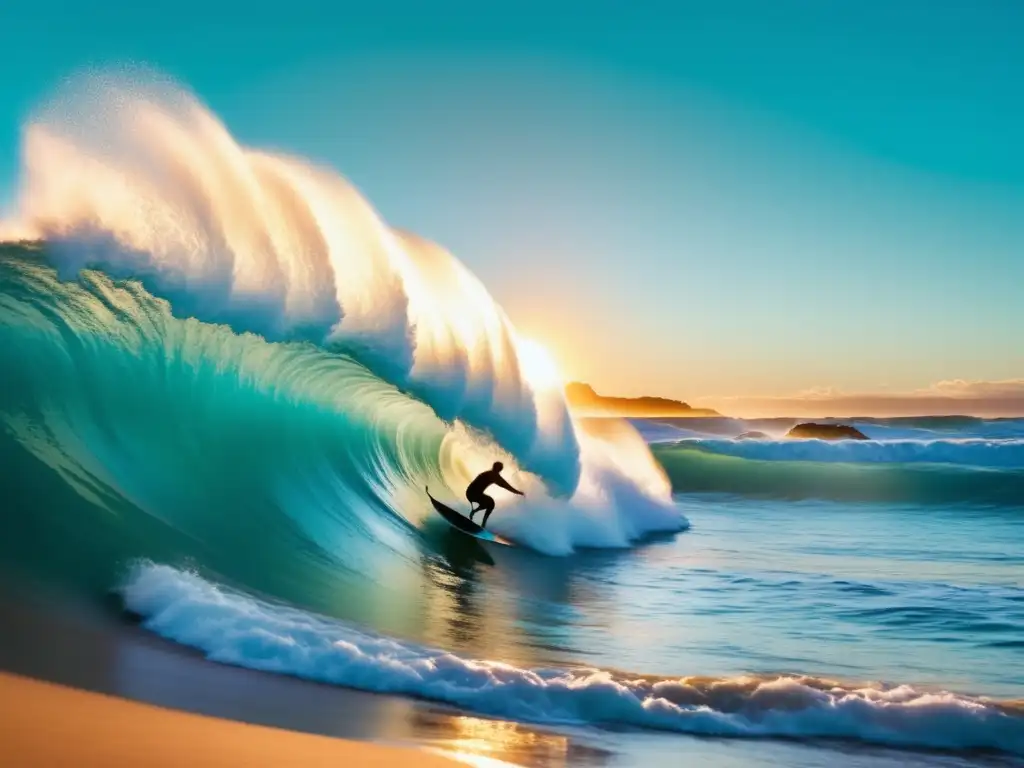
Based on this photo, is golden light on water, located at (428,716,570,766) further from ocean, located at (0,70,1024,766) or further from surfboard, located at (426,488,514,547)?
surfboard, located at (426,488,514,547)

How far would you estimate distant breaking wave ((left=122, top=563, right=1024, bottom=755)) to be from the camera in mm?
4254

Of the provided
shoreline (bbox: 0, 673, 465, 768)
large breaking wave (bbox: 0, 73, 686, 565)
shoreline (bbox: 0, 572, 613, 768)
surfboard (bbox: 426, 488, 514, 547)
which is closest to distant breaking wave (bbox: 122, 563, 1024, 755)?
shoreline (bbox: 0, 572, 613, 768)

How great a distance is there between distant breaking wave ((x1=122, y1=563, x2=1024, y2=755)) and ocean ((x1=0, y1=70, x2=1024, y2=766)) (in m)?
0.02

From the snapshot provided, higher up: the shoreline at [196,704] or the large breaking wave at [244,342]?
the large breaking wave at [244,342]

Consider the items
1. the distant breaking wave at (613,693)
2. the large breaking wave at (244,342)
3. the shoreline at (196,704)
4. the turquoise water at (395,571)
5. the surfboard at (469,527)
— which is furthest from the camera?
the surfboard at (469,527)

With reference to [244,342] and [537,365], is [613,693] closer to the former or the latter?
[244,342]

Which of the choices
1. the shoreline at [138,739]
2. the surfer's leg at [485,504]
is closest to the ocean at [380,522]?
the surfer's leg at [485,504]

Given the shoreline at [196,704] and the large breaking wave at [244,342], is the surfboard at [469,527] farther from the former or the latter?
the shoreline at [196,704]

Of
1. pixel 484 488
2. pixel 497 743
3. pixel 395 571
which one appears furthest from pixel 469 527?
pixel 497 743

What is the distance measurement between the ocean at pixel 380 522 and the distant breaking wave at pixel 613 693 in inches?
0.6

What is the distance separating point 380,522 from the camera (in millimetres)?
9352

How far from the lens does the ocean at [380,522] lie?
14.7ft

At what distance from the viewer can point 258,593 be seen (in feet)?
19.2

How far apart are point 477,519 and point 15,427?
5.29 m
